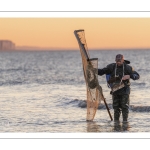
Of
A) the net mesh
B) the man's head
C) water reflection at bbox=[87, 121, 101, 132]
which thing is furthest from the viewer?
water reflection at bbox=[87, 121, 101, 132]

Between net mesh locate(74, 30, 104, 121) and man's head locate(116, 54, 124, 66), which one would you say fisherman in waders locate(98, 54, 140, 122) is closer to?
man's head locate(116, 54, 124, 66)

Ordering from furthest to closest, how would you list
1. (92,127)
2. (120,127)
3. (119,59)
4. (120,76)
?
(92,127)
(120,127)
(120,76)
(119,59)

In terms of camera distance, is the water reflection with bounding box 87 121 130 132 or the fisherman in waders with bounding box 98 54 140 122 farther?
the water reflection with bounding box 87 121 130 132

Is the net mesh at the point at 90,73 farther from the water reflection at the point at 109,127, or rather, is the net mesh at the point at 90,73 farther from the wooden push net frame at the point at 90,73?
the water reflection at the point at 109,127

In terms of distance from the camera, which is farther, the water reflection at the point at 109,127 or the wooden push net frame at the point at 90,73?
the water reflection at the point at 109,127

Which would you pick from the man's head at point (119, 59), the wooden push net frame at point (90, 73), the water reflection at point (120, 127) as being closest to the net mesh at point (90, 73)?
the wooden push net frame at point (90, 73)

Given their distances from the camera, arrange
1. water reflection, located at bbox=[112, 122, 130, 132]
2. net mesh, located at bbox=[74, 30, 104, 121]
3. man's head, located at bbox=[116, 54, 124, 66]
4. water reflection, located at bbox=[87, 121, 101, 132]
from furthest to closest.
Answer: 1. water reflection, located at bbox=[87, 121, 101, 132]
2. water reflection, located at bbox=[112, 122, 130, 132]
3. net mesh, located at bbox=[74, 30, 104, 121]
4. man's head, located at bbox=[116, 54, 124, 66]

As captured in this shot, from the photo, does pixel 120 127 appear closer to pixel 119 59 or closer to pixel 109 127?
pixel 109 127

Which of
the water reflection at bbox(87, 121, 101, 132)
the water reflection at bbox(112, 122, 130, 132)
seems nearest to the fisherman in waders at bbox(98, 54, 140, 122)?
the water reflection at bbox(112, 122, 130, 132)

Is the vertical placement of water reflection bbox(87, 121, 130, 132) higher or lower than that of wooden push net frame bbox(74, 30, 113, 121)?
lower

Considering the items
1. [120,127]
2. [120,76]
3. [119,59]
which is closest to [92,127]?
[120,127]
